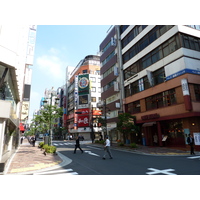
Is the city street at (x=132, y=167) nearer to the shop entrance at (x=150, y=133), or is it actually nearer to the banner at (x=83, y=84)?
the shop entrance at (x=150, y=133)

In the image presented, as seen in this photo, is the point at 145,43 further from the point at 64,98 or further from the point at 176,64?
the point at 64,98

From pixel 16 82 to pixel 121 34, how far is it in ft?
82.3

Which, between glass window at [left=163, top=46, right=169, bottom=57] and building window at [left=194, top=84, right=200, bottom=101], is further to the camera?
glass window at [left=163, top=46, right=169, bottom=57]

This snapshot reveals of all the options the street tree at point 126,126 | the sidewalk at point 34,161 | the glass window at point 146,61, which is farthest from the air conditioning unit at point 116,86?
the sidewalk at point 34,161

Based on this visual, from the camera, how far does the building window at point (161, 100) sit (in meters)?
20.2

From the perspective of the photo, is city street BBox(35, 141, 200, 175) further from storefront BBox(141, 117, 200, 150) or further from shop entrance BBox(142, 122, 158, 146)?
shop entrance BBox(142, 122, 158, 146)

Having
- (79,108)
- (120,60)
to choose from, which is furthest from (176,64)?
(79,108)

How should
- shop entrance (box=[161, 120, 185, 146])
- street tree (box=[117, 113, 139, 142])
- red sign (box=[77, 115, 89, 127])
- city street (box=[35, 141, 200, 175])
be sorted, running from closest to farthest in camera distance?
city street (box=[35, 141, 200, 175]) → shop entrance (box=[161, 120, 185, 146]) → street tree (box=[117, 113, 139, 142]) → red sign (box=[77, 115, 89, 127])

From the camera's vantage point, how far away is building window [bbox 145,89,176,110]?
2017cm

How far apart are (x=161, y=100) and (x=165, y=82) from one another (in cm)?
254

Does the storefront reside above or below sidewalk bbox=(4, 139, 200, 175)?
above

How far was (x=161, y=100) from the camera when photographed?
21.9 metres

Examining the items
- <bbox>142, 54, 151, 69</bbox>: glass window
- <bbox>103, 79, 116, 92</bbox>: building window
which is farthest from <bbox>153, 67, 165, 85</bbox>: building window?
<bbox>103, 79, 116, 92</bbox>: building window
